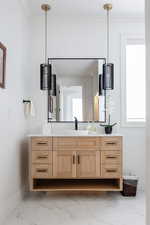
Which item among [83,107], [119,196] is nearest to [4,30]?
[83,107]

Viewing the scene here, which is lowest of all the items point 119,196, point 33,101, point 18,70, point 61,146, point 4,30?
point 119,196

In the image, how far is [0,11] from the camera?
2291 mm

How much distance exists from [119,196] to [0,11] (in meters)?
2.68

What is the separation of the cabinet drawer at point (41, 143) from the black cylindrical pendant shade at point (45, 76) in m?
0.85

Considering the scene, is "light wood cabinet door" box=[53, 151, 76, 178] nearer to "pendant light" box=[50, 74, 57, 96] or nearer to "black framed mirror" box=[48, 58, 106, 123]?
"black framed mirror" box=[48, 58, 106, 123]

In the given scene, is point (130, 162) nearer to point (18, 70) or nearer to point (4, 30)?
point (18, 70)

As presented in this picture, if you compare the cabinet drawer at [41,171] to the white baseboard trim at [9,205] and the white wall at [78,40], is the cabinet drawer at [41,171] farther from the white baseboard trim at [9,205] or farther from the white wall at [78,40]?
the white wall at [78,40]

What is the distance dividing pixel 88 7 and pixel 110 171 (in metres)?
2.34

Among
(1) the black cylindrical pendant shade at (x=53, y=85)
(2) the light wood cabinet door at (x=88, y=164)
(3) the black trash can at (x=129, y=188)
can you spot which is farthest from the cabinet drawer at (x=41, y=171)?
(1) the black cylindrical pendant shade at (x=53, y=85)

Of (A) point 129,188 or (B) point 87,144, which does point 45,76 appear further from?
(A) point 129,188

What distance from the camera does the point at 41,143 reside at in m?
3.10

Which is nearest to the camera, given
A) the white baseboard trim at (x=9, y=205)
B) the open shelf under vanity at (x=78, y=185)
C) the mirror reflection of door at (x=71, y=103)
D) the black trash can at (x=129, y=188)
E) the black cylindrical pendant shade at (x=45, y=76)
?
the white baseboard trim at (x=9, y=205)

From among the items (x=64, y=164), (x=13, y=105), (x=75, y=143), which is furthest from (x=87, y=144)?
(x=13, y=105)

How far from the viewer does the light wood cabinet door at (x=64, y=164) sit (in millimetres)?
3076
